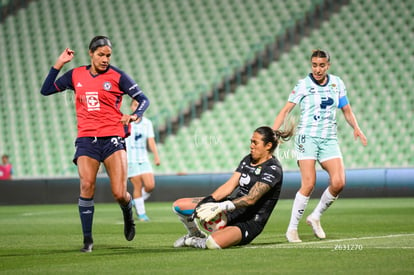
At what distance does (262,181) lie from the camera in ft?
26.0

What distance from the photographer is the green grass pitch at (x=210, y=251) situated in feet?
21.0

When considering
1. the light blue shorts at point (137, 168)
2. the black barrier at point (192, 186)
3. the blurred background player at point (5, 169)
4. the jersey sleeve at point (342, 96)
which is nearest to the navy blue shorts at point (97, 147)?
the jersey sleeve at point (342, 96)

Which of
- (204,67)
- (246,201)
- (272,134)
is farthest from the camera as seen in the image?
(204,67)

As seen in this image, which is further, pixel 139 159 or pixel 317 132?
pixel 139 159

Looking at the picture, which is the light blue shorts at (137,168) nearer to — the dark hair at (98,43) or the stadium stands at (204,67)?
the stadium stands at (204,67)

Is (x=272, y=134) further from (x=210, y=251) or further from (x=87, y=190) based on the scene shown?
(x=87, y=190)

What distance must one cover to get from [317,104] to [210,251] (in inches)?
97.9

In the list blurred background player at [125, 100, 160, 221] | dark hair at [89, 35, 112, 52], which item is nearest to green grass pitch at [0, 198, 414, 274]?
blurred background player at [125, 100, 160, 221]

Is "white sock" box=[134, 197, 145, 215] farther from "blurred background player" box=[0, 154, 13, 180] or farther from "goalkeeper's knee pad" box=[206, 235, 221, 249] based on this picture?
"blurred background player" box=[0, 154, 13, 180]

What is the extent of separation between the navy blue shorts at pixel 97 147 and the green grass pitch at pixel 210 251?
40.6 inches

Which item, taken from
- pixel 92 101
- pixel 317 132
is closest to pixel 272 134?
pixel 317 132

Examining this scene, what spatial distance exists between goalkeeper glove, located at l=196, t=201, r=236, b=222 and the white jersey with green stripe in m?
1.95

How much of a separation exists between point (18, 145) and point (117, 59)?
4.27 m

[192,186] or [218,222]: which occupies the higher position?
[218,222]
